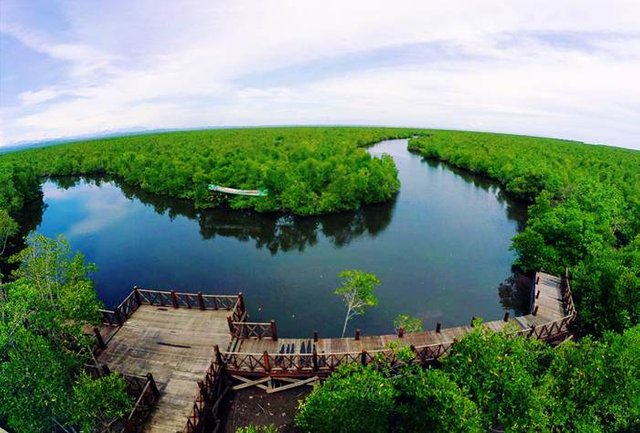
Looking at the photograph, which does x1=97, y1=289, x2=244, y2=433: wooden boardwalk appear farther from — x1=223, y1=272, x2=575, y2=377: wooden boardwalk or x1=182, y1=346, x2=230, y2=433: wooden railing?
x1=223, y1=272, x2=575, y2=377: wooden boardwalk

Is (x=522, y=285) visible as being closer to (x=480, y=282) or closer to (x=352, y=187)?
(x=480, y=282)

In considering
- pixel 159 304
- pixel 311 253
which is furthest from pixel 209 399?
pixel 311 253

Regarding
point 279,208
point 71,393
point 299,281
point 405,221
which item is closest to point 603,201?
point 405,221

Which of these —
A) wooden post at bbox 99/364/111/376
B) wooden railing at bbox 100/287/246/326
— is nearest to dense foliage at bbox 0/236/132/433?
wooden post at bbox 99/364/111/376

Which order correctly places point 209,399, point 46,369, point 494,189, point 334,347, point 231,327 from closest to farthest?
point 46,369 → point 209,399 → point 334,347 → point 231,327 → point 494,189

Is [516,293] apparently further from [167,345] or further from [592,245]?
[167,345]

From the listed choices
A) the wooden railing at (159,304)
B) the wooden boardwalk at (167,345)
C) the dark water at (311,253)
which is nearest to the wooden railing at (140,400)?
the wooden boardwalk at (167,345)

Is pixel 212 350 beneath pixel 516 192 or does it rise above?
beneath
